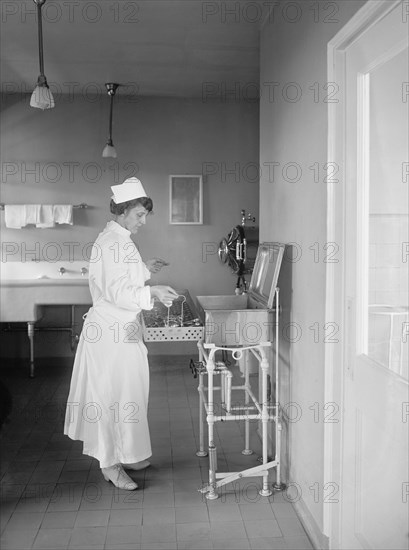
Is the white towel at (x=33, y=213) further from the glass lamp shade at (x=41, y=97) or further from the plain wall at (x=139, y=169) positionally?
the glass lamp shade at (x=41, y=97)

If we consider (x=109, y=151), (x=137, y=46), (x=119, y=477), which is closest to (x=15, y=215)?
(x=109, y=151)

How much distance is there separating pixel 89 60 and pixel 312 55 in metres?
2.65

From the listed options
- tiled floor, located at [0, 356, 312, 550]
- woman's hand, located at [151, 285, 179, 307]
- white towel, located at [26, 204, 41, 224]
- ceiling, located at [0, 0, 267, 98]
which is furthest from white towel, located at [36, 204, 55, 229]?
woman's hand, located at [151, 285, 179, 307]

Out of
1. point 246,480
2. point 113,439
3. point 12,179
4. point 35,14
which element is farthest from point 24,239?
point 246,480

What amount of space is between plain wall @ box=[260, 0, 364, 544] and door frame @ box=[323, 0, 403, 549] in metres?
0.05

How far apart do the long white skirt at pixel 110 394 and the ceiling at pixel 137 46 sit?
6.51ft

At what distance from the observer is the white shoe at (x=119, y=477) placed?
306cm

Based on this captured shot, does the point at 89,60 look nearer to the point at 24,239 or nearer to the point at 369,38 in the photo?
the point at 24,239

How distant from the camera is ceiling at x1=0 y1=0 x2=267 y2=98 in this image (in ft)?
12.0

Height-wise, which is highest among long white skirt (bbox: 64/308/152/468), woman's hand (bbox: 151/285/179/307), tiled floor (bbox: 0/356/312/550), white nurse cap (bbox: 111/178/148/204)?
white nurse cap (bbox: 111/178/148/204)

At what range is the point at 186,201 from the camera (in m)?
6.04

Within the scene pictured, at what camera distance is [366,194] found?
2.13 metres

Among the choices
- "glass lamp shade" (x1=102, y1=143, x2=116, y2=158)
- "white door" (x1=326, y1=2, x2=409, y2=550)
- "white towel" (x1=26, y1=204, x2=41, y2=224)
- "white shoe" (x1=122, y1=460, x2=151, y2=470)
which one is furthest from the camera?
"white towel" (x1=26, y1=204, x2=41, y2=224)

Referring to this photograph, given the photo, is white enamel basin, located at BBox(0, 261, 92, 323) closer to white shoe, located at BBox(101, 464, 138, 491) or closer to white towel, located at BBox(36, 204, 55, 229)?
white towel, located at BBox(36, 204, 55, 229)
